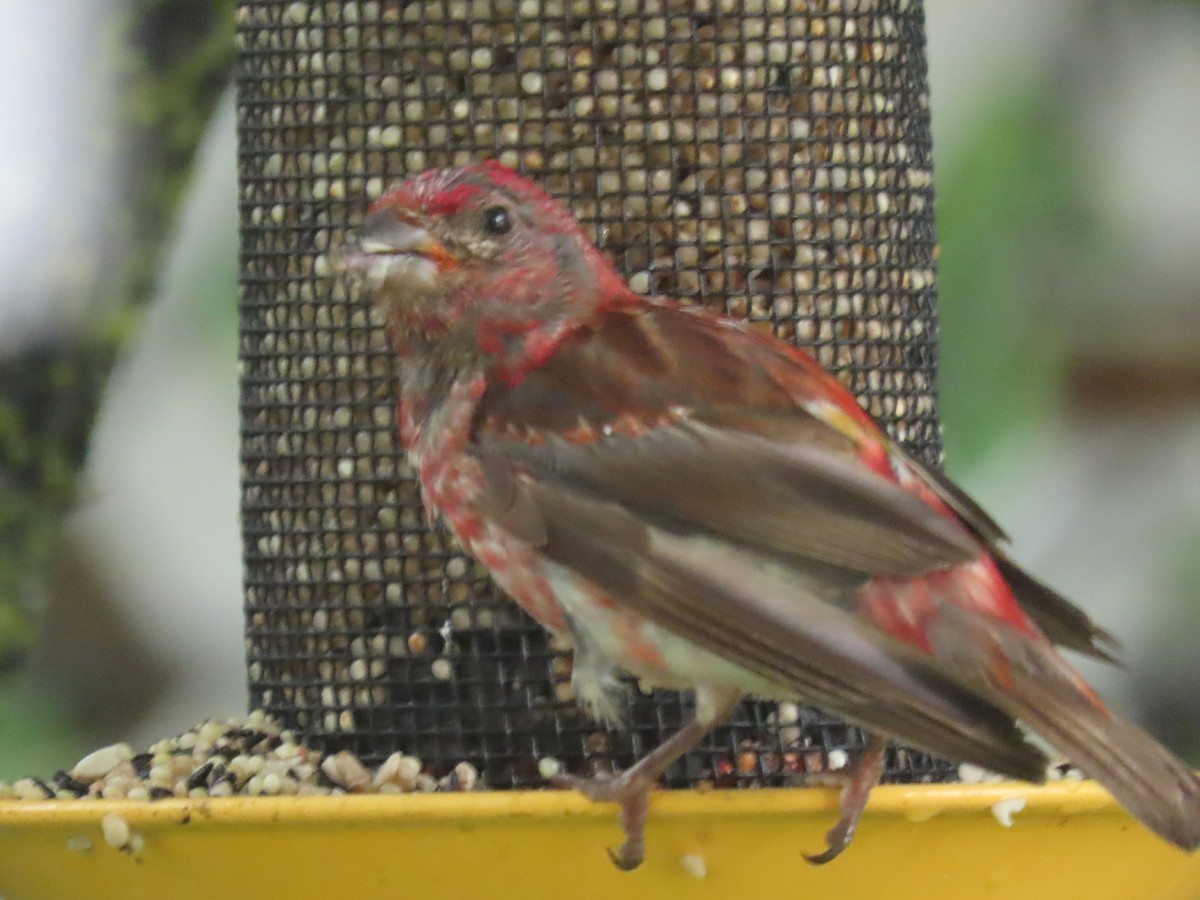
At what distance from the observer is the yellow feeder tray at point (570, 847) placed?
2762 mm

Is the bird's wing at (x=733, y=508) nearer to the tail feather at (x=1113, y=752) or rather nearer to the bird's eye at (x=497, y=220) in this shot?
the tail feather at (x=1113, y=752)

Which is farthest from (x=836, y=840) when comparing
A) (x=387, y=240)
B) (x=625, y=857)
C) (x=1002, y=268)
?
(x=1002, y=268)

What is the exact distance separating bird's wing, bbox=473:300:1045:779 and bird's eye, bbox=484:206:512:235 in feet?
0.79

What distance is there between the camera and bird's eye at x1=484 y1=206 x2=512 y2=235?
318 cm

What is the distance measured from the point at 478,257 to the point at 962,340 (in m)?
2.15

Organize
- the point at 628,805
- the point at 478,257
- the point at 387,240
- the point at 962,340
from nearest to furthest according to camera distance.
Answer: the point at 628,805, the point at 387,240, the point at 478,257, the point at 962,340

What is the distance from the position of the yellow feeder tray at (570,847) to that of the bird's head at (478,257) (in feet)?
3.02

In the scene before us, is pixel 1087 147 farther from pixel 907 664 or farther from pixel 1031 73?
pixel 907 664

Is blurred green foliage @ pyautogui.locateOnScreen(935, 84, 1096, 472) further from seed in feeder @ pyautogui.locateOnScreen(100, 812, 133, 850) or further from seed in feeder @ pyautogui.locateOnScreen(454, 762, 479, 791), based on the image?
seed in feeder @ pyautogui.locateOnScreen(100, 812, 133, 850)

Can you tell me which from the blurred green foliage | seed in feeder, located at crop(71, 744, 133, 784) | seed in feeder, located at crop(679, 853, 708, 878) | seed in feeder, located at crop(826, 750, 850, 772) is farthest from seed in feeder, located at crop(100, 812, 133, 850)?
the blurred green foliage

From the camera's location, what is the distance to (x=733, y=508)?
2.87m

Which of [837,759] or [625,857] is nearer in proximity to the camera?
[625,857]

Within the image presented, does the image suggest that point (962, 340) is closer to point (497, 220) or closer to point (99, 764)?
point (497, 220)

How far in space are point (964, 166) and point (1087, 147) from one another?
23.6 inches
